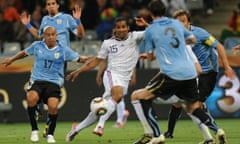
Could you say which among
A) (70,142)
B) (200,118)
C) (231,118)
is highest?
(200,118)

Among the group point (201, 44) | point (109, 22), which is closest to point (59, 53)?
point (201, 44)

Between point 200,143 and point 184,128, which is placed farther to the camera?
point 184,128

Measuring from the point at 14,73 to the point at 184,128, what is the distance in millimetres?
5031

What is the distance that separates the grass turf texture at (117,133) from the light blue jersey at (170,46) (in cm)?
210

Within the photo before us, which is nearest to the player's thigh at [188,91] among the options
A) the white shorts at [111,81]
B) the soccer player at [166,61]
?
the soccer player at [166,61]

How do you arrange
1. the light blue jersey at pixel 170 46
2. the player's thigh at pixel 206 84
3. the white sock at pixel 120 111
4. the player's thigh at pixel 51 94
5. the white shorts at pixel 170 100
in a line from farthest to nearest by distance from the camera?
the white sock at pixel 120 111, the player's thigh at pixel 51 94, the player's thigh at pixel 206 84, the white shorts at pixel 170 100, the light blue jersey at pixel 170 46

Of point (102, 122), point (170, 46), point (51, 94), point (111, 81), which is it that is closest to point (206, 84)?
point (111, 81)

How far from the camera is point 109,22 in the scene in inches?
880

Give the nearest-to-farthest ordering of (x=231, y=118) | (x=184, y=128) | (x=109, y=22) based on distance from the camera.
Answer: (x=184, y=128) < (x=231, y=118) < (x=109, y=22)

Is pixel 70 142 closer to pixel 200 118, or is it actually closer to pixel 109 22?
pixel 200 118

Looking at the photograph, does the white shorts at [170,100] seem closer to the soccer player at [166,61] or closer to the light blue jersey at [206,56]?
the soccer player at [166,61]

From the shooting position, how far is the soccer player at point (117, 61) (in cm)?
1384

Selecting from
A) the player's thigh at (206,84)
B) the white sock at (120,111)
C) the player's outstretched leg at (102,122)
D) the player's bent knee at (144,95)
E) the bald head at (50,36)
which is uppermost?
the bald head at (50,36)

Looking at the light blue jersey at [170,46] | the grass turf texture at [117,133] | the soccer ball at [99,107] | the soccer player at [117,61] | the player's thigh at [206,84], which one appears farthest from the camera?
the soccer player at [117,61]
